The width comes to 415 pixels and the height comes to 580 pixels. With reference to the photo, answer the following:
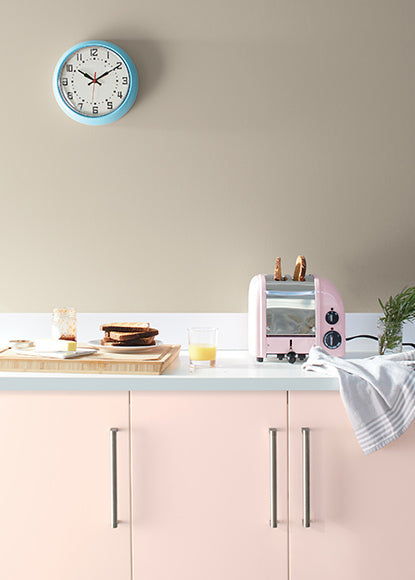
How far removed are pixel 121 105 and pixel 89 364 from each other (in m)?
0.96

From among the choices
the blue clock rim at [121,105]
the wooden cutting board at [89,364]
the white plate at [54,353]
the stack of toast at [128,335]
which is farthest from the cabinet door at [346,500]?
the blue clock rim at [121,105]

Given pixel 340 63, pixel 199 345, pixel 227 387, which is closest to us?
pixel 227 387

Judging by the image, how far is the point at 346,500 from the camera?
1262 mm

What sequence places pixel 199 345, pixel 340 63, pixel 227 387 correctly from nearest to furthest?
pixel 227 387, pixel 199 345, pixel 340 63

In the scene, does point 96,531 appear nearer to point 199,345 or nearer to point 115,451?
point 115,451

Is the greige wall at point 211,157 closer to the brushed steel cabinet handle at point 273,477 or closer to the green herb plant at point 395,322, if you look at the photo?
the green herb plant at point 395,322

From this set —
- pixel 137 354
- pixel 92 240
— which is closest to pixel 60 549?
pixel 137 354

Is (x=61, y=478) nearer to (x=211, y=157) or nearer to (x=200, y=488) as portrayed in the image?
(x=200, y=488)

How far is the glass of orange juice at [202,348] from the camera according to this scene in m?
1.42

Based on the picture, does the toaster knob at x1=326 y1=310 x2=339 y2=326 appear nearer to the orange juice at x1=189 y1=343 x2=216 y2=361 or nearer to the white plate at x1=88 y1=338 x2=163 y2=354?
the orange juice at x1=189 y1=343 x2=216 y2=361

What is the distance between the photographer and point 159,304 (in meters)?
1.84

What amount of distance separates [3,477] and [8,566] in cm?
23

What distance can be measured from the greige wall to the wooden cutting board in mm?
497

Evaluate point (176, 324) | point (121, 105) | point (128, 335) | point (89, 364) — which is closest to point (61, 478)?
point (89, 364)
